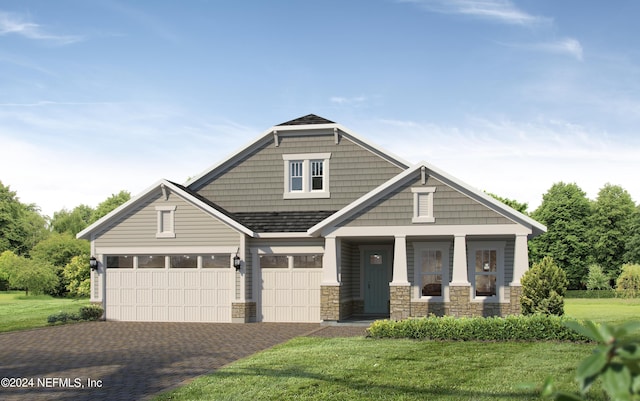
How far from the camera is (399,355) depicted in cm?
1415

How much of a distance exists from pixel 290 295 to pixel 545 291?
8740mm

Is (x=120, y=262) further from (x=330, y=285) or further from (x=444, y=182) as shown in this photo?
(x=444, y=182)

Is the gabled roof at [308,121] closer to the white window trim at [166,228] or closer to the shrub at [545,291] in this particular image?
the white window trim at [166,228]

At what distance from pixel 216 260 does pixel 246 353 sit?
9.30 m

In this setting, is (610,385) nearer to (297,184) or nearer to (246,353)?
(246,353)

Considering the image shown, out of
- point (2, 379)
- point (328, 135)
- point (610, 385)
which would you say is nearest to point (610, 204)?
point (328, 135)

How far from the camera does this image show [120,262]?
987 inches

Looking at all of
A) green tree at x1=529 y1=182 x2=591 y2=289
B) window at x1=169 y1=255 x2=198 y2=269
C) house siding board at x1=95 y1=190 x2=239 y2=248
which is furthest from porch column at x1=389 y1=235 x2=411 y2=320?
green tree at x1=529 y1=182 x2=591 y2=289

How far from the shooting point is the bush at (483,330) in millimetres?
16625

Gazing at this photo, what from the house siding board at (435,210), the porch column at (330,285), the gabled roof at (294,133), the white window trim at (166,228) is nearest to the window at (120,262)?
the white window trim at (166,228)

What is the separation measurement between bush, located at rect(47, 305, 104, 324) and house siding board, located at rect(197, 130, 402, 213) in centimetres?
574

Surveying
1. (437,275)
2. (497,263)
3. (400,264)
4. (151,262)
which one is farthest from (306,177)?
(497,263)

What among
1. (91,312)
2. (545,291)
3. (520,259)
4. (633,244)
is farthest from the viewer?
(633,244)

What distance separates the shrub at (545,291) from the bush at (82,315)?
1466cm
